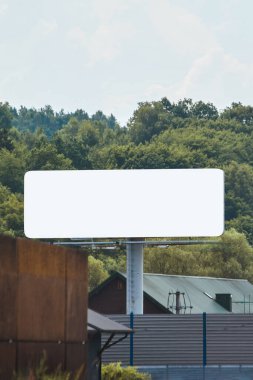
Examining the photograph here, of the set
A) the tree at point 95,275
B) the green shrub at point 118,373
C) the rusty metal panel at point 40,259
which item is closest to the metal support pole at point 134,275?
the green shrub at point 118,373

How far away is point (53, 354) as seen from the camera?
26531 mm

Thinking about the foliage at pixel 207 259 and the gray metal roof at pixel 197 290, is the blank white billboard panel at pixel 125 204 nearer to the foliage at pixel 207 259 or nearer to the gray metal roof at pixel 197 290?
the gray metal roof at pixel 197 290

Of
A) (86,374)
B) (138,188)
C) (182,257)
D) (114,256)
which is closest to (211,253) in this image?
(182,257)

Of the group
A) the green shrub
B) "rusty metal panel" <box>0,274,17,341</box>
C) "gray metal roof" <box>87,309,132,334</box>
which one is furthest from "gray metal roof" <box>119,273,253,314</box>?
"rusty metal panel" <box>0,274,17,341</box>

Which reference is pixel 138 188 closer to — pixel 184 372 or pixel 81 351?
pixel 184 372

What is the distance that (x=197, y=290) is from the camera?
85.2 metres

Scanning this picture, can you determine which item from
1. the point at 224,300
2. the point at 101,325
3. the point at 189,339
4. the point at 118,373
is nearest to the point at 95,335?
the point at 101,325

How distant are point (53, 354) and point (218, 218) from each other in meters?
42.7

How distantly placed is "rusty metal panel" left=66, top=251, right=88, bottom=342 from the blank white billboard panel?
4056 centimetres

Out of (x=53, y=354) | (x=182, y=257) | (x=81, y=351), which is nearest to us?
(x=53, y=354)

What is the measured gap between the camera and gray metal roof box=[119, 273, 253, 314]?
3118 inches

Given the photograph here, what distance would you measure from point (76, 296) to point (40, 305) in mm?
2461

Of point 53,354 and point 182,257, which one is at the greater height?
point 182,257

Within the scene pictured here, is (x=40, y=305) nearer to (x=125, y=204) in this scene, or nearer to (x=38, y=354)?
(x=38, y=354)
